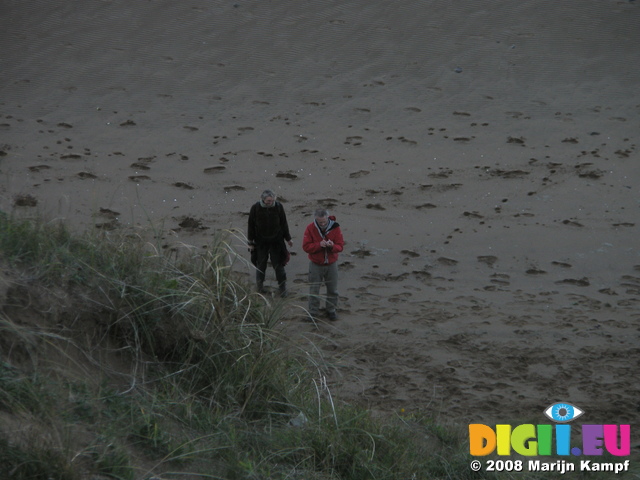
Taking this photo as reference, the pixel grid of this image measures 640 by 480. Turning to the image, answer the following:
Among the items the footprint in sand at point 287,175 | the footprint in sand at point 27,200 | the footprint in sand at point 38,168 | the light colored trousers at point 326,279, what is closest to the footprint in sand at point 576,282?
the light colored trousers at point 326,279

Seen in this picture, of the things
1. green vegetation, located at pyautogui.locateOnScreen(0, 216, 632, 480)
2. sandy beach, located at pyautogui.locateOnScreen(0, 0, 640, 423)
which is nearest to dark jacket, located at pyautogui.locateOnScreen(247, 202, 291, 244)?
sandy beach, located at pyautogui.locateOnScreen(0, 0, 640, 423)

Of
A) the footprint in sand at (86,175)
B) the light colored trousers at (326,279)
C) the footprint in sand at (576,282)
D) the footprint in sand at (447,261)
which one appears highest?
the footprint in sand at (86,175)

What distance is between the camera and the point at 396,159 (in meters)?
12.7

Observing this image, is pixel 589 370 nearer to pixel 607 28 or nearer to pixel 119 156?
pixel 119 156

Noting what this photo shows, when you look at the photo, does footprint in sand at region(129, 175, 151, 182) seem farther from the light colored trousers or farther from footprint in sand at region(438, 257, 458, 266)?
footprint in sand at region(438, 257, 458, 266)

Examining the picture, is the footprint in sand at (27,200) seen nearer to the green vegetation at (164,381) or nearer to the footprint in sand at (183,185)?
the footprint in sand at (183,185)

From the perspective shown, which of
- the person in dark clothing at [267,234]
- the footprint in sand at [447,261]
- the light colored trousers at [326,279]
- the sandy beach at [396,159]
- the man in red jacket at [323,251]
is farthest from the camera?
the footprint in sand at [447,261]

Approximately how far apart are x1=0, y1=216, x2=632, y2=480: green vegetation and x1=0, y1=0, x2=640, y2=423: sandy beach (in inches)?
32.3

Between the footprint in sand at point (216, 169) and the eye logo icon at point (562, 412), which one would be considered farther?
the footprint in sand at point (216, 169)

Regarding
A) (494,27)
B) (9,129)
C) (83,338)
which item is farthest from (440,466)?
(494,27)

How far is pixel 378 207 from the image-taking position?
11.4 meters

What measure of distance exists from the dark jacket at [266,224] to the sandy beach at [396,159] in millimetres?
877

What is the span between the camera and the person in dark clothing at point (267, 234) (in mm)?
8562

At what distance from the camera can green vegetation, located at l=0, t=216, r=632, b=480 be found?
3705mm
